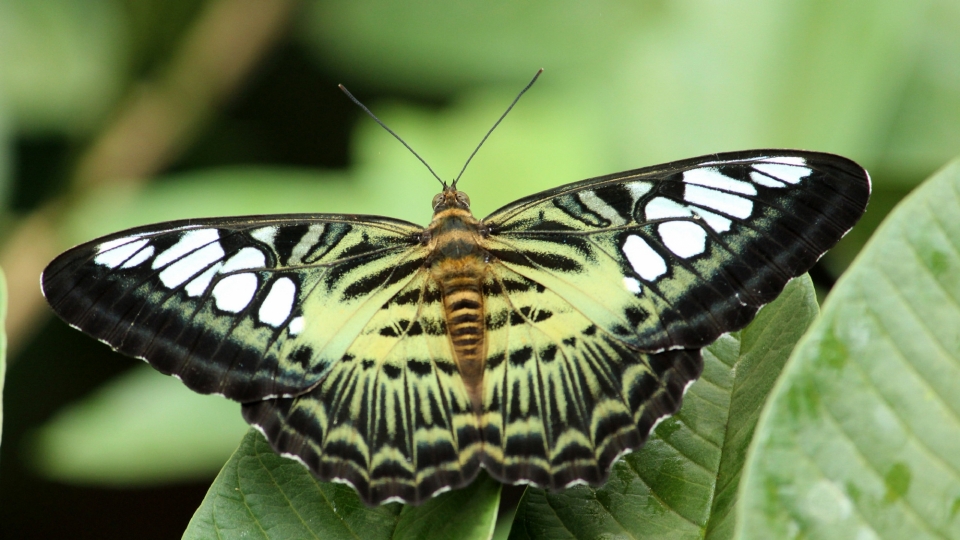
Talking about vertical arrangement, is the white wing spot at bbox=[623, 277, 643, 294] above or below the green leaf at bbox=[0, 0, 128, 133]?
below

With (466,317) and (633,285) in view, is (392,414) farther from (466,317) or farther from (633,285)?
(633,285)

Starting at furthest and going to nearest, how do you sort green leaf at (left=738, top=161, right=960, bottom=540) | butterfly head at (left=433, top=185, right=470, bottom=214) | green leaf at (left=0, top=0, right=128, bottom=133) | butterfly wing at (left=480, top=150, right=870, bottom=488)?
1. green leaf at (left=0, top=0, right=128, bottom=133)
2. butterfly head at (left=433, top=185, right=470, bottom=214)
3. butterfly wing at (left=480, top=150, right=870, bottom=488)
4. green leaf at (left=738, top=161, right=960, bottom=540)

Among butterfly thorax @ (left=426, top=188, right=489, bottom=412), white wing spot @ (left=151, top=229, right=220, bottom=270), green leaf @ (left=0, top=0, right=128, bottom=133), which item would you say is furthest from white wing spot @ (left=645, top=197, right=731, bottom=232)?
green leaf @ (left=0, top=0, right=128, bottom=133)

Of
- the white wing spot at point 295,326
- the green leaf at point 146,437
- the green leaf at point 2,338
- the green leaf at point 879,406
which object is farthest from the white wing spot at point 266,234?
the green leaf at point 879,406

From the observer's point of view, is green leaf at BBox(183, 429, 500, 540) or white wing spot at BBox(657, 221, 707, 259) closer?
green leaf at BBox(183, 429, 500, 540)

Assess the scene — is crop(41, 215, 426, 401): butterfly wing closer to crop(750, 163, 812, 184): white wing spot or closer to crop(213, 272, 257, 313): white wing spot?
crop(213, 272, 257, 313): white wing spot

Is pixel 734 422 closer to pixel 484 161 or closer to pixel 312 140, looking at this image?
pixel 484 161

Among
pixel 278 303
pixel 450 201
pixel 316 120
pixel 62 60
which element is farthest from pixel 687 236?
pixel 62 60

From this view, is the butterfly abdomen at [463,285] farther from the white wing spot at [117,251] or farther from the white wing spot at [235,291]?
the white wing spot at [117,251]

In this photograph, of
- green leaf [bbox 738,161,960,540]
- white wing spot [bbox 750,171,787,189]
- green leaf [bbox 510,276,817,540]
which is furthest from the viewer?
white wing spot [bbox 750,171,787,189]
